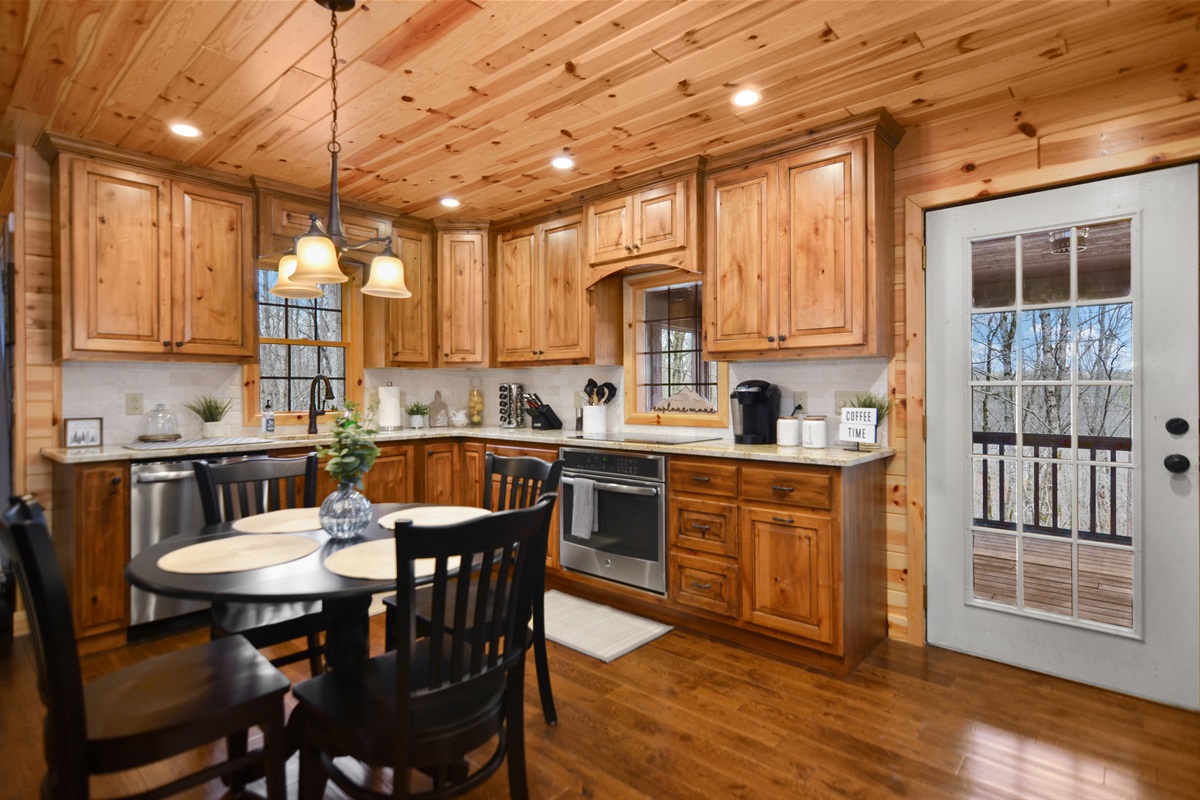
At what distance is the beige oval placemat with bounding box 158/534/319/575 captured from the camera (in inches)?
66.7

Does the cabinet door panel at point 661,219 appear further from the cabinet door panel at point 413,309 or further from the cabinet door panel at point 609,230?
the cabinet door panel at point 413,309

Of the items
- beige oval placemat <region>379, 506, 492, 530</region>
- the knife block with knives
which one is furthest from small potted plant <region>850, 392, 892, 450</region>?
the knife block with knives

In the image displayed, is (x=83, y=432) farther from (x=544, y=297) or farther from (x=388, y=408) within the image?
(x=544, y=297)

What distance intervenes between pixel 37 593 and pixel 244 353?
282 cm

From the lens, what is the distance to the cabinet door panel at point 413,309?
4586mm

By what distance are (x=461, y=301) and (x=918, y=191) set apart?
3.11 meters

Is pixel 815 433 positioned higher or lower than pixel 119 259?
lower

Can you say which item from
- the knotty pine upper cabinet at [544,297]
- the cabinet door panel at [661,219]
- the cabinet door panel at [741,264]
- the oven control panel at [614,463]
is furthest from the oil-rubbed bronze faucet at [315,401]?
the cabinet door panel at [741,264]

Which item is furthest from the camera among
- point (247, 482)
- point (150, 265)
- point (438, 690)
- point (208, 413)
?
point (208, 413)

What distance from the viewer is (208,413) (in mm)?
3797

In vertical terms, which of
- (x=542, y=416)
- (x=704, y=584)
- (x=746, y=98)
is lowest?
(x=704, y=584)

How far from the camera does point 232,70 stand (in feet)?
8.39

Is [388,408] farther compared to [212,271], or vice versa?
[388,408]

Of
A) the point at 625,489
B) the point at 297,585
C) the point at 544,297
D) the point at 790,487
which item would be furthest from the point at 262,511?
the point at 544,297
